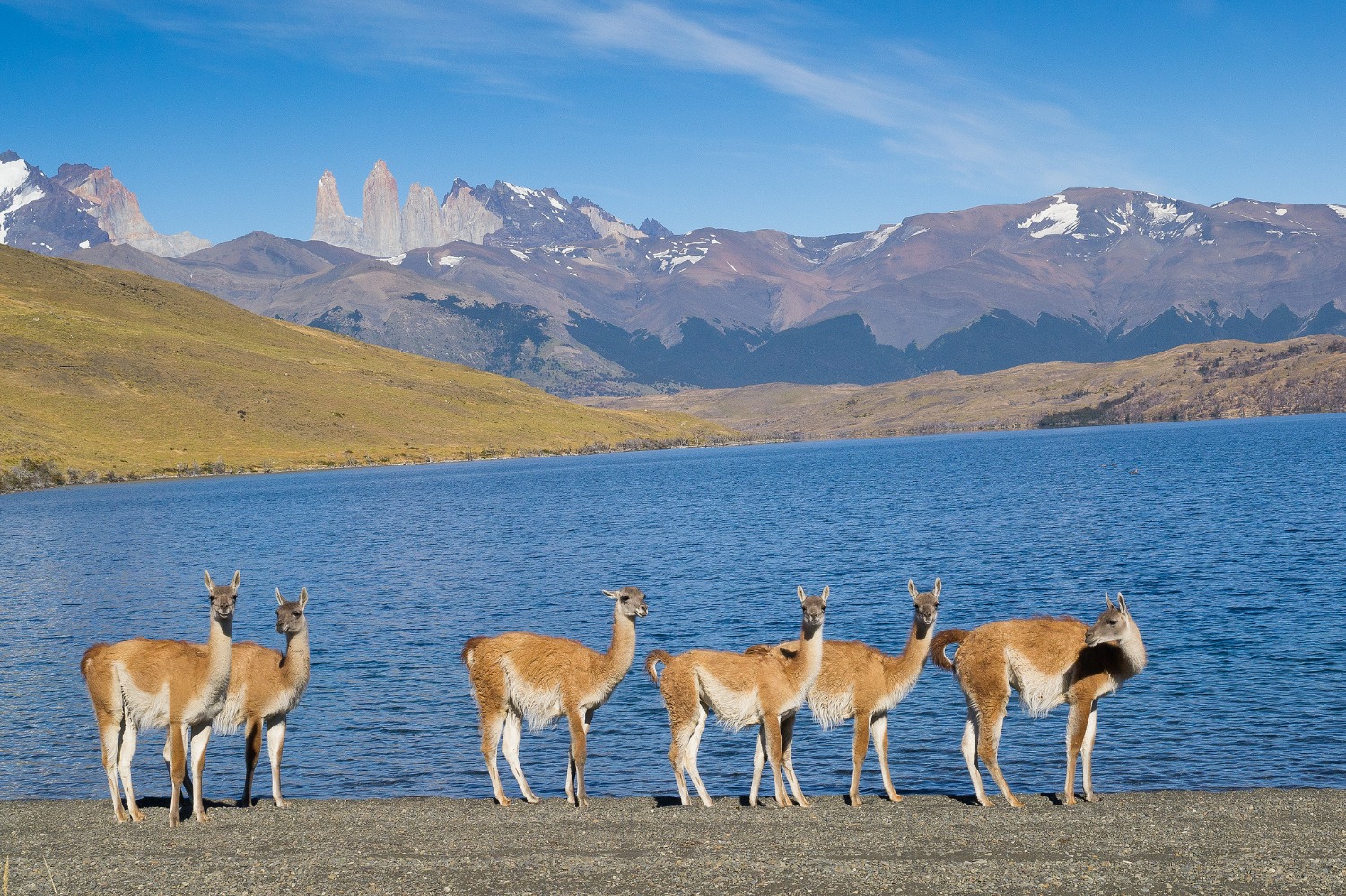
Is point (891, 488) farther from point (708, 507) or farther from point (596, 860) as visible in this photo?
point (596, 860)

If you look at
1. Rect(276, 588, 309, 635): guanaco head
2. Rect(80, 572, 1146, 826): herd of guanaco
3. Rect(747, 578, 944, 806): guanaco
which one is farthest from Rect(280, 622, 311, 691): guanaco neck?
Rect(747, 578, 944, 806): guanaco

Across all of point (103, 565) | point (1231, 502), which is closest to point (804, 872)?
point (103, 565)

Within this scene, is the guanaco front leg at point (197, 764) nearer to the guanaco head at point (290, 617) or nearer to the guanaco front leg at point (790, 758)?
the guanaco head at point (290, 617)

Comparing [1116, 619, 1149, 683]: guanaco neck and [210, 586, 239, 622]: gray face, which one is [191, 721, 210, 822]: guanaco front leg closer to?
[210, 586, 239, 622]: gray face

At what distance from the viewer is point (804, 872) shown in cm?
1482

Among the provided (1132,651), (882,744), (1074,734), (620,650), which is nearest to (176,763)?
(620,650)

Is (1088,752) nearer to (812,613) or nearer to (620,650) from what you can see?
(812,613)

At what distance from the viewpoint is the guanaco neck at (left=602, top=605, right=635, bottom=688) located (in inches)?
744

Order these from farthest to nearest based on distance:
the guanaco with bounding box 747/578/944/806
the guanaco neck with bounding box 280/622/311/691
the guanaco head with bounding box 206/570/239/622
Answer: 1. the guanaco neck with bounding box 280/622/311/691
2. the guanaco with bounding box 747/578/944/806
3. the guanaco head with bounding box 206/570/239/622

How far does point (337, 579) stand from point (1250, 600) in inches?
1782

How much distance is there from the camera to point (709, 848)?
1627 cm

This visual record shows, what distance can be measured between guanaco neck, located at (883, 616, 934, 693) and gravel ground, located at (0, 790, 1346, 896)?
209 centimetres

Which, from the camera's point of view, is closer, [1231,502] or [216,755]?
[216,755]

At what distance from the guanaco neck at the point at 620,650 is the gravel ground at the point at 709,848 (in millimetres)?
2311
